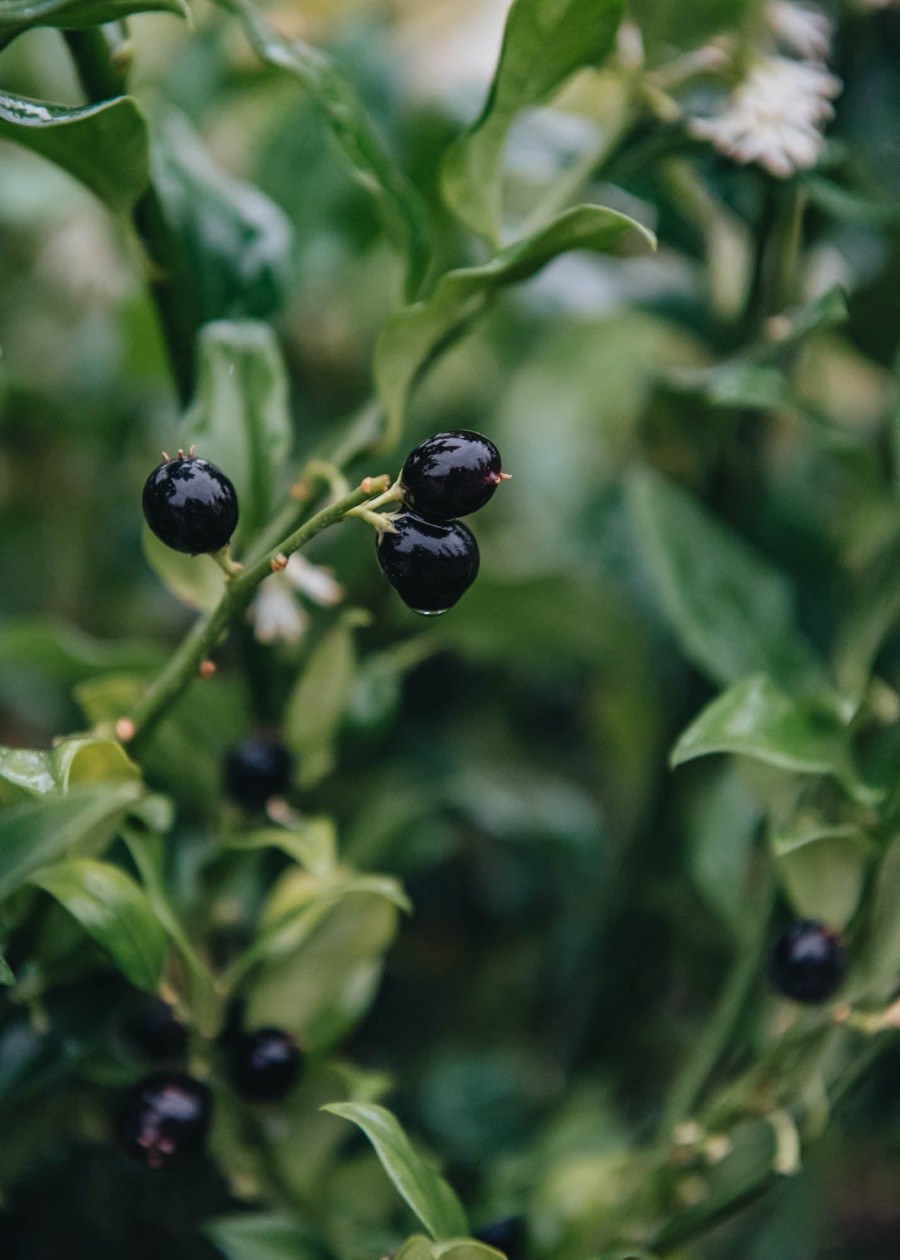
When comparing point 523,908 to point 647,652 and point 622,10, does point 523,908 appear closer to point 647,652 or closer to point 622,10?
point 647,652

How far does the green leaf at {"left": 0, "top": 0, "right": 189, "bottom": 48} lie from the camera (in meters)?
0.41

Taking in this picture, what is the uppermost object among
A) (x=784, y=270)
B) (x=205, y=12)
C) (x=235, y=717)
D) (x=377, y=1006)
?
(x=205, y=12)

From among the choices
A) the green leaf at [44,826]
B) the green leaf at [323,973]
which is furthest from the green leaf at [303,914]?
the green leaf at [44,826]

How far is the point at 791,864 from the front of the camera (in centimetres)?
52

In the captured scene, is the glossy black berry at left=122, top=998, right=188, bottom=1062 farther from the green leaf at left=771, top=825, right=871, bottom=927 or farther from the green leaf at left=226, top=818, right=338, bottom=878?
the green leaf at left=771, top=825, right=871, bottom=927

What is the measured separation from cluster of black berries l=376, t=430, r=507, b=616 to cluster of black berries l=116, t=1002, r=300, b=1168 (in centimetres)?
22

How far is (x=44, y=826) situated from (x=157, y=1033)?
0.15 m

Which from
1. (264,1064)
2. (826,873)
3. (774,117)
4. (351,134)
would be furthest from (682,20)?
(264,1064)

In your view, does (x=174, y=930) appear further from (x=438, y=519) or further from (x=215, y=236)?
(x=215, y=236)

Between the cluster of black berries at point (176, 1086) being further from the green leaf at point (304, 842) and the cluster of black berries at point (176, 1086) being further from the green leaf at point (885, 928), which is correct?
the green leaf at point (885, 928)

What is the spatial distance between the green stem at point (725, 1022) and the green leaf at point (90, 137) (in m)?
0.41

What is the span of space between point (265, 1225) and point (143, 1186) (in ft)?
0.56

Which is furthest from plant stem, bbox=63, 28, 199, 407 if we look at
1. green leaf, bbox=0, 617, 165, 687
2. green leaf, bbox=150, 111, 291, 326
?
green leaf, bbox=0, 617, 165, 687

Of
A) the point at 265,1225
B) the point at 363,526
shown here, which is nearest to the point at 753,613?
the point at 363,526
